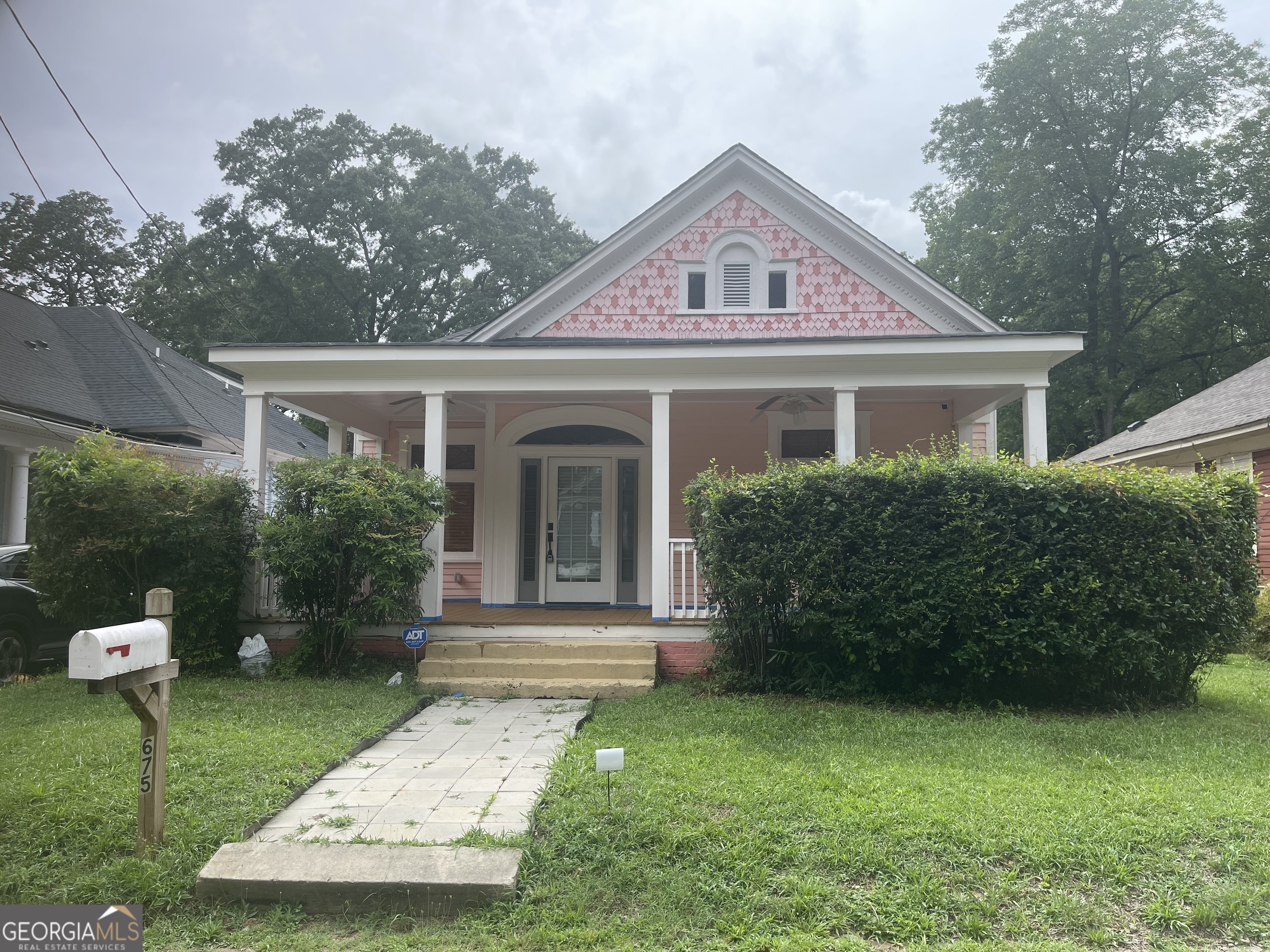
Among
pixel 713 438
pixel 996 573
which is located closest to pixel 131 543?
pixel 713 438

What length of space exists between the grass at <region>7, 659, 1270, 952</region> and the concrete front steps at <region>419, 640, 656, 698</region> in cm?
220

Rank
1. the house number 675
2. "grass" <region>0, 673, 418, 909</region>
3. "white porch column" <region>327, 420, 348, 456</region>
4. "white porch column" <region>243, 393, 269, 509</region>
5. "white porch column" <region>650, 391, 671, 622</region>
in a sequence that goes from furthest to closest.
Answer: "white porch column" <region>327, 420, 348, 456</region>, "white porch column" <region>243, 393, 269, 509</region>, "white porch column" <region>650, 391, 671, 622</region>, the house number 675, "grass" <region>0, 673, 418, 909</region>

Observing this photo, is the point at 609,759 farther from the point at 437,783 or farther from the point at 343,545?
the point at 343,545

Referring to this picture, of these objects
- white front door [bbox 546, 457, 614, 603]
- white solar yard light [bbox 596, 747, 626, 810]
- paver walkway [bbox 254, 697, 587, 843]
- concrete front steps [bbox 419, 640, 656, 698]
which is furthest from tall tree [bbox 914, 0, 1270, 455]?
white solar yard light [bbox 596, 747, 626, 810]

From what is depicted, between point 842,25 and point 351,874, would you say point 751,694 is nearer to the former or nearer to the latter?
point 351,874

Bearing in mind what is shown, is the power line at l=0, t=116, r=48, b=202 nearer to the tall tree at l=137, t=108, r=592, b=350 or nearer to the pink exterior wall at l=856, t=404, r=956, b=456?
the pink exterior wall at l=856, t=404, r=956, b=456

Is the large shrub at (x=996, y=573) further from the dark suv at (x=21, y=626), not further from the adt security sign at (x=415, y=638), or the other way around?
the dark suv at (x=21, y=626)

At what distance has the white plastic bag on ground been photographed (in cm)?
777

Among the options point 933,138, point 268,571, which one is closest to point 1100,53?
point 933,138

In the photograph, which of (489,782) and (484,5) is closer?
(489,782)

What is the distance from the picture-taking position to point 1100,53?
882 inches

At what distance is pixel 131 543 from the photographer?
741 cm

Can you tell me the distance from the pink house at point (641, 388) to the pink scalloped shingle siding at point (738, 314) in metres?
0.02

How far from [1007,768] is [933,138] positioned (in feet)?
88.6
